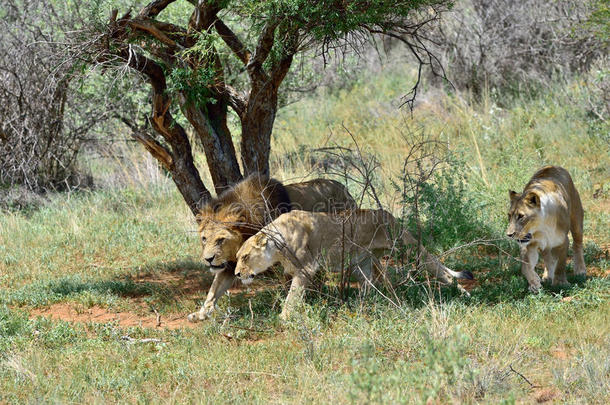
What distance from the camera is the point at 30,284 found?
9.10 m

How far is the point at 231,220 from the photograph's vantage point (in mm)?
7734

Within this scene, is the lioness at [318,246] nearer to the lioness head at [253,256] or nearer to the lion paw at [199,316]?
the lioness head at [253,256]

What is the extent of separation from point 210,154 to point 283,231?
6.26ft

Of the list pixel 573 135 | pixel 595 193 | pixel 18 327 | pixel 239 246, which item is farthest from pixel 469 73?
pixel 18 327

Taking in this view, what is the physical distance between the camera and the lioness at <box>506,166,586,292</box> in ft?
24.5

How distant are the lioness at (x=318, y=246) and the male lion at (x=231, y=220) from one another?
0.22m

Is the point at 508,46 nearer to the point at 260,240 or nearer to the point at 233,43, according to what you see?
the point at 233,43

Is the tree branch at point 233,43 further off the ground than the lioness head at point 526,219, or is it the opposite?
the tree branch at point 233,43

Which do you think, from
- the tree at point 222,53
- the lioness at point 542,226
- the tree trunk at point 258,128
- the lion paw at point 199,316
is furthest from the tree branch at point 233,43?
the lioness at point 542,226

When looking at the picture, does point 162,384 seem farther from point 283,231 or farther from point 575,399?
point 575,399

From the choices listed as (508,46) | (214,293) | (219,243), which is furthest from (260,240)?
(508,46)

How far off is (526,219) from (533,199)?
0.21 metres

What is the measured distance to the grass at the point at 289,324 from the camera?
5262mm

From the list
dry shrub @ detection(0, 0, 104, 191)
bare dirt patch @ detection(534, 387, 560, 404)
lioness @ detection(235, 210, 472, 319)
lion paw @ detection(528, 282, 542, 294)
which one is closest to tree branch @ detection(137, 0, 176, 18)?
lioness @ detection(235, 210, 472, 319)
